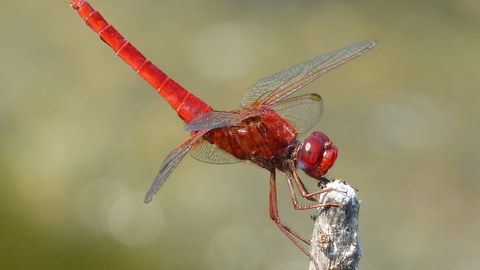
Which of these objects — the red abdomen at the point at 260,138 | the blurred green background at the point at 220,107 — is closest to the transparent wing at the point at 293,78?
the red abdomen at the point at 260,138

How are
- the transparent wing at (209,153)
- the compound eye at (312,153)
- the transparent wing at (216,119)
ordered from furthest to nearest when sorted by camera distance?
the transparent wing at (209,153)
the transparent wing at (216,119)
the compound eye at (312,153)

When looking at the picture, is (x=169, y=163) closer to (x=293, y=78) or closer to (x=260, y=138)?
(x=260, y=138)

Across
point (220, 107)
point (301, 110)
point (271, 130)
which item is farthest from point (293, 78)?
point (220, 107)

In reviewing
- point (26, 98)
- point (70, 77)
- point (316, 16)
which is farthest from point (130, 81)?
point (316, 16)

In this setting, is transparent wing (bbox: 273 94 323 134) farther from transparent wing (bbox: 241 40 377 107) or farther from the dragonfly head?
the dragonfly head

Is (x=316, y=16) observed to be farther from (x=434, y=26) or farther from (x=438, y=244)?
(x=438, y=244)

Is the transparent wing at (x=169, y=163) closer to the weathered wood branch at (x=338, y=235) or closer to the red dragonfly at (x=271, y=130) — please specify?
the red dragonfly at (x=271, y=130)

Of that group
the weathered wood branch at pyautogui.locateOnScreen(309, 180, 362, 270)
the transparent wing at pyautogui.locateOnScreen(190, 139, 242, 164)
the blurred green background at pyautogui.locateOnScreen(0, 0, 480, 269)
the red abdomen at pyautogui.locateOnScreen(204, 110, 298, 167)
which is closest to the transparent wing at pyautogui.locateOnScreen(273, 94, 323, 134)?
the red abdomen at pyautogui.locateOnScreen(204, 110, 298, 167)

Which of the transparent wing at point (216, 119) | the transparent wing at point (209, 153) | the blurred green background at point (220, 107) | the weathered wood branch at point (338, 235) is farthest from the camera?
the blurred green background at point (220, 107)
